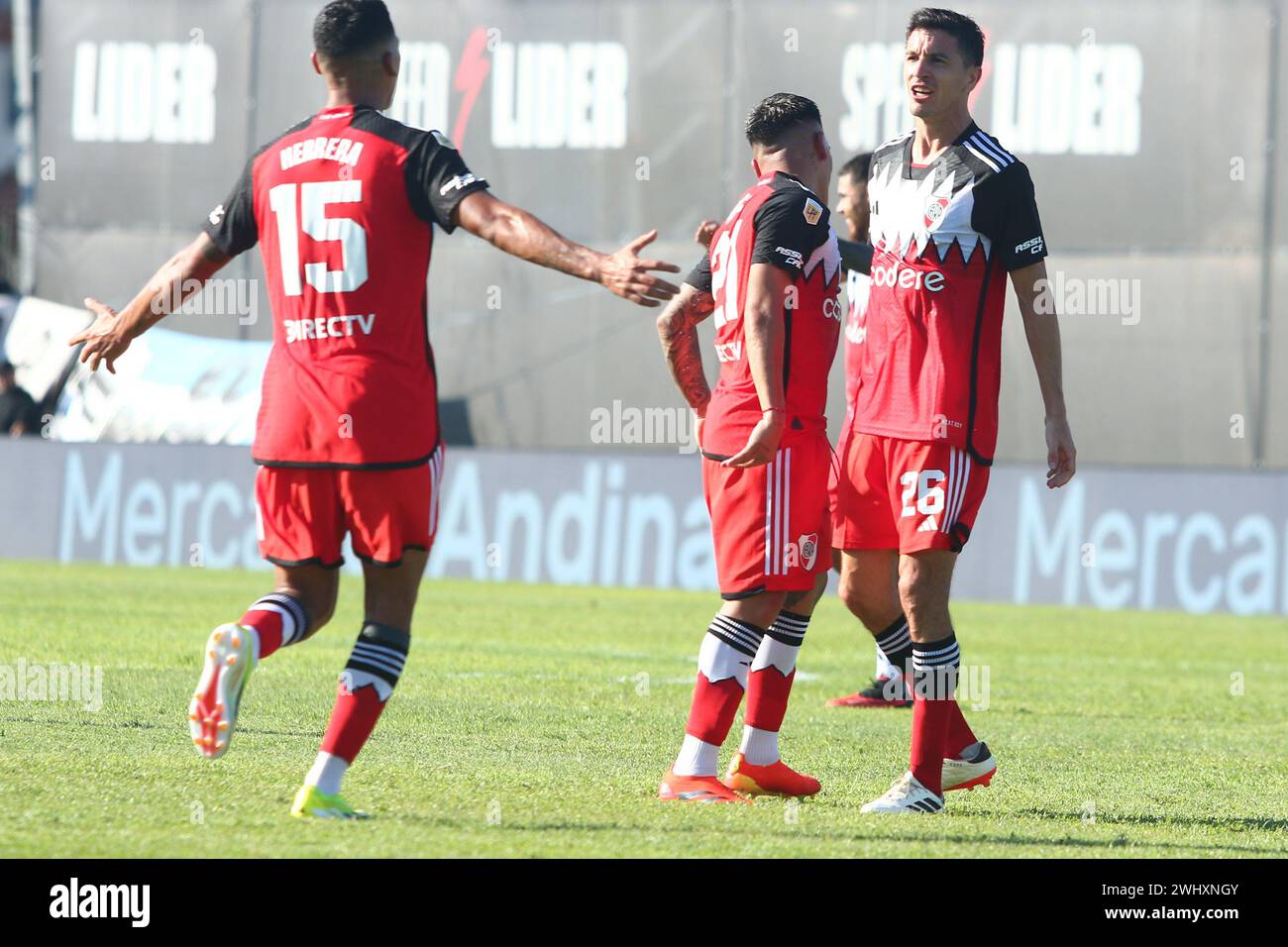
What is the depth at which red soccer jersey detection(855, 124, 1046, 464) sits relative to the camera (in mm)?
6297

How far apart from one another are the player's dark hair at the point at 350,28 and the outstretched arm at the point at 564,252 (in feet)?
1.89

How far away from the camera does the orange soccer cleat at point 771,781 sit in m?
6.47

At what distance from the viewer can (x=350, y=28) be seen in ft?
18.0

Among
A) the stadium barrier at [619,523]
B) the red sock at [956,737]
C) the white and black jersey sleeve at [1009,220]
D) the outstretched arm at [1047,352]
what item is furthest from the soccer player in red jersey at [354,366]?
the stadium barrier at [619,523]

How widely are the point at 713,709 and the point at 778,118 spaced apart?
1.93 meters

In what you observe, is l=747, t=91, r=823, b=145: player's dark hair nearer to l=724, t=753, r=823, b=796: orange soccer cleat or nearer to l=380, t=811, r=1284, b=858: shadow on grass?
l=724, t=753, r=823, b=796: orange soccer cleat

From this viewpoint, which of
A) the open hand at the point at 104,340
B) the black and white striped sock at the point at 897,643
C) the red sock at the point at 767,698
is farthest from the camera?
the black and white striped sock at the point at 897,643

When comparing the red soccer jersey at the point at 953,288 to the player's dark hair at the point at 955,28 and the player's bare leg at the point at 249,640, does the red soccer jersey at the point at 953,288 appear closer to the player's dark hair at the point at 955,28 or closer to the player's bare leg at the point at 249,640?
the player's dark hair at the point at 955,28

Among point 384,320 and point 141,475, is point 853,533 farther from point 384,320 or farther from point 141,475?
point 141,475

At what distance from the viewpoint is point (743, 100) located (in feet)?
67.1

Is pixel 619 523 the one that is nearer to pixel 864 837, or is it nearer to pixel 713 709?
pixel 713 709

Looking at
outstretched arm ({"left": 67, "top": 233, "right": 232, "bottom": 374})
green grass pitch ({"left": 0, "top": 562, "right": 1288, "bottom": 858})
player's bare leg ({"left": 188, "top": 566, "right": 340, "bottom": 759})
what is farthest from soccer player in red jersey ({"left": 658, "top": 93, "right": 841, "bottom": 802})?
outstretched arm ({"left": 67, "top": 233, "right": 232, "bottom": 374})

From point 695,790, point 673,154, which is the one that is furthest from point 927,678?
point 673,154
